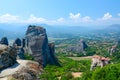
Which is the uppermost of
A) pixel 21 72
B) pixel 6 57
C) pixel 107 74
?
pixel 6 57

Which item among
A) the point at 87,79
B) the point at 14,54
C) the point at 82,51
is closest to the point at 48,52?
the point at 87,79

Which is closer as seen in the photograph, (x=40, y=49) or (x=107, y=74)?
(x=107, y=74)

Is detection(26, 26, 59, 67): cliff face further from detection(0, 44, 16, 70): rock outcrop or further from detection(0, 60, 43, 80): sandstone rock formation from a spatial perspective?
detection(0, 60, 43, 80): sandstone rock formation

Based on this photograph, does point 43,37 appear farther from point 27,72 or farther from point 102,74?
point 27,72

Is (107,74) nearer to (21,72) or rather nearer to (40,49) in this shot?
(40,49)

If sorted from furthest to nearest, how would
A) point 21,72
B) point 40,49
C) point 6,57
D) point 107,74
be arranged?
point 40,49, point 107,74, point 6,57, point 21,72

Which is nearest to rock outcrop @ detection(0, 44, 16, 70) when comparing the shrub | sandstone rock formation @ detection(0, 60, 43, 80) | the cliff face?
sandstone rock formation @ detection(0, 60, 43, 80)

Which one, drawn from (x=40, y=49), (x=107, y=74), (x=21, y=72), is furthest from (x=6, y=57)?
(x=40, y=49)

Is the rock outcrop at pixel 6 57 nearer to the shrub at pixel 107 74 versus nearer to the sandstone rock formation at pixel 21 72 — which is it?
the sandstone rock formation at pixel 21 72

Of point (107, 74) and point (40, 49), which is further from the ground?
point (40, 49)

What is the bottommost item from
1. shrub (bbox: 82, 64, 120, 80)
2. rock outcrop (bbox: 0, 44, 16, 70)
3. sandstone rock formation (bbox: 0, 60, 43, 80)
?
shrub (bbox: 82, 64, 120, 80)

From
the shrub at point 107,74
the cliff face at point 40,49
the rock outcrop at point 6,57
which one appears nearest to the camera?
the rock outcrop at point 6,57

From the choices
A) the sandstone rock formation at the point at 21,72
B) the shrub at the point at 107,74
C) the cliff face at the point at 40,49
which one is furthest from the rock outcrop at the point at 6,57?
the cliff face at the point at 40,49

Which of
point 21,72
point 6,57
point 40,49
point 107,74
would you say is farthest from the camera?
point 40,49
